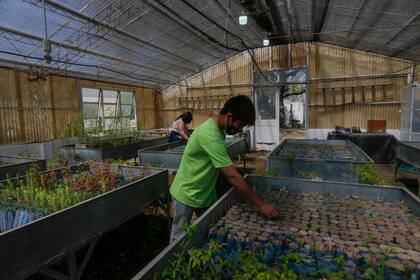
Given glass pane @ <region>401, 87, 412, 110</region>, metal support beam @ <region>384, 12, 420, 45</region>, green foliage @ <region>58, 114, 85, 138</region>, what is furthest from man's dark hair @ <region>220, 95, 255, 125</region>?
glass pane @ <region>401, 87, 412, 110</region>

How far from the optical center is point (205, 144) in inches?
68.4

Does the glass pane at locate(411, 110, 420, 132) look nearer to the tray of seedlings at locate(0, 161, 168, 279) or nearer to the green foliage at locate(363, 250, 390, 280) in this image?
the tray of seedlings at locate(0, 161, 168, 279)

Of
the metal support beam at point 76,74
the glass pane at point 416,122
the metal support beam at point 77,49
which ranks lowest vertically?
the glass pane at point 416,122

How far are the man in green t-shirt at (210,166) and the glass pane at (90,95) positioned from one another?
29.6 feet

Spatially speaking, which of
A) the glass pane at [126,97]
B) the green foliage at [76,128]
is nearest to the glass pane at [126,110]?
the glass pane at [126,97]

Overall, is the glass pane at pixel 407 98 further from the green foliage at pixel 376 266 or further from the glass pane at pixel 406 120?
the green foliage at pixel 376 266

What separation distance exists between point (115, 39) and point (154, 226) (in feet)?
18.6

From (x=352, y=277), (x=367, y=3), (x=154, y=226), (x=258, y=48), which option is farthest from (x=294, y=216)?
(x=258, y=48)

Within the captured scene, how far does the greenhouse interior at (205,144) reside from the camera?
1426 mm

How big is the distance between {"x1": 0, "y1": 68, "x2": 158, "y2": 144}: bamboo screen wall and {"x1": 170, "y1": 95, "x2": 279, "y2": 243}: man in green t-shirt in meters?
7.65

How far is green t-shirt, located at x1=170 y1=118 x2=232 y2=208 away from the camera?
176cm

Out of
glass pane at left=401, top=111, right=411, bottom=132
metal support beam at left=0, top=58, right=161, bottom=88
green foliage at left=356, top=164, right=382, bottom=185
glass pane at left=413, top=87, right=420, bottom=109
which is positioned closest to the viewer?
green foliage at left=356, top=164, right=382, bottom=185

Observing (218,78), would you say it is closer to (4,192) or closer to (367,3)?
(367,3)

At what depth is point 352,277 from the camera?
1.03 m
